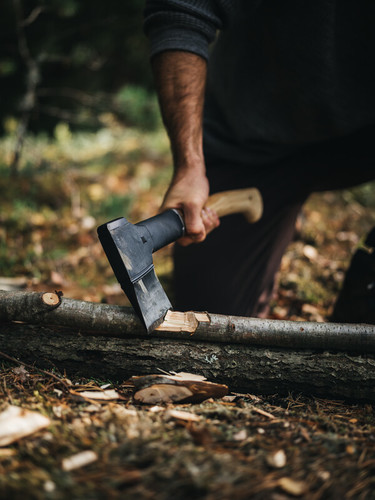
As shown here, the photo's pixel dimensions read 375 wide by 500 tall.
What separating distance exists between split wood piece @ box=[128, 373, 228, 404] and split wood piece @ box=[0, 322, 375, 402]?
0.10 meters

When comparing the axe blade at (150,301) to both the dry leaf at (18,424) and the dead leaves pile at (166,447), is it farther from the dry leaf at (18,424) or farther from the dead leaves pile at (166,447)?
the dry leaf at (18,424)

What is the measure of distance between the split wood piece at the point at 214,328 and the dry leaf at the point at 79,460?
575mm

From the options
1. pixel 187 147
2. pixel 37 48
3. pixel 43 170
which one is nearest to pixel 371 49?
pixel 187 147

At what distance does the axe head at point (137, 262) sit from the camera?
4.86 feet

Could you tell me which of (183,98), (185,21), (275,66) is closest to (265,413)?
(183,98)

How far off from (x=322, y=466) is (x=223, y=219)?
2.01 meters

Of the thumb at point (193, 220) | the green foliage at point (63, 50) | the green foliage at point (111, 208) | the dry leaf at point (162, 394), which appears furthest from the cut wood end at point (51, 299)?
the green foliage at point (63, 50)

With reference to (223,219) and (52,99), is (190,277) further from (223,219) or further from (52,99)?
(52,99)

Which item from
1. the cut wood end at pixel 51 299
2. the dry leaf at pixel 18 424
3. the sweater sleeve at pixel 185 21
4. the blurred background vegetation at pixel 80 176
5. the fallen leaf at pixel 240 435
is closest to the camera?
the dry leaf at pixel 18 424

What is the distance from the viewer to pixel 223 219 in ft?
9.35

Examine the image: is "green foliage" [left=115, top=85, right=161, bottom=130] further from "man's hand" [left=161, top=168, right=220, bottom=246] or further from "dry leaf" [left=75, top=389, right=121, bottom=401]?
"dry leaf" [left=75, top=389, right=121, bottom=401]

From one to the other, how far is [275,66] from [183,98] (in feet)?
2.44

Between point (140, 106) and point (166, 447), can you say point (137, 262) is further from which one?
point (140, 106)

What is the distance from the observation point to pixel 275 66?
2287 millimetres
